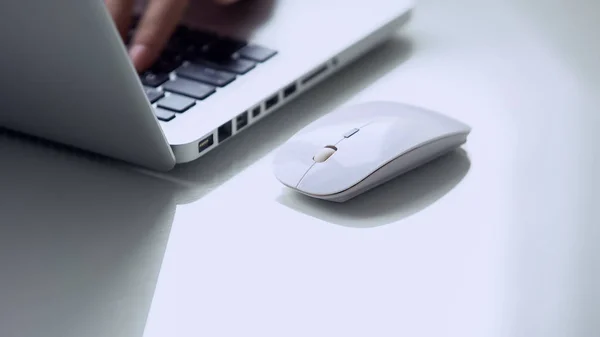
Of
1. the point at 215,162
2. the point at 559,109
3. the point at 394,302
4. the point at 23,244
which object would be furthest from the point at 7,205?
the point at 559,109

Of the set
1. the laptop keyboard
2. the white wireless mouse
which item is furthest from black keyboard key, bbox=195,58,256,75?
the white wireless mouse

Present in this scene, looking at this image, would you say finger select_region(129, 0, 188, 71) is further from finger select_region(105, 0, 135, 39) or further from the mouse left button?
the mouse left button

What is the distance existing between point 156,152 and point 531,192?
0.28 meters

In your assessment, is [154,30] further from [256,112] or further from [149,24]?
[256,112]

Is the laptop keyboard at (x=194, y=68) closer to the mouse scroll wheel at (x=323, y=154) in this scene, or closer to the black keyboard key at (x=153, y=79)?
the black keyboard key at (x=153, y=79)

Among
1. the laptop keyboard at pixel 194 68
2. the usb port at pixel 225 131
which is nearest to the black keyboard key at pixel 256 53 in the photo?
the laptop keyboard at pixel 194 68

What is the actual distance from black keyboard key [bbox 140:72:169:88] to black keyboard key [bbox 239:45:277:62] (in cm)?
8

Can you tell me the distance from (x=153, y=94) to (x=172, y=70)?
0.05 metres

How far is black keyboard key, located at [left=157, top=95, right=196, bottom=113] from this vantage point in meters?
0.64

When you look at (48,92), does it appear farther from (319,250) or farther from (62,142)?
(319,250)

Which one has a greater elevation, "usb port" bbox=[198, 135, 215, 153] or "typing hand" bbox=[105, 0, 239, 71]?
"typing hand" bbox=[105, 0, 239, 71]

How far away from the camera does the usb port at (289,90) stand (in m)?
0.69

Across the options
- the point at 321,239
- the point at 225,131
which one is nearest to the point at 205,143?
the point at 225,131

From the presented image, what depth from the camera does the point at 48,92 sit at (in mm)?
583
